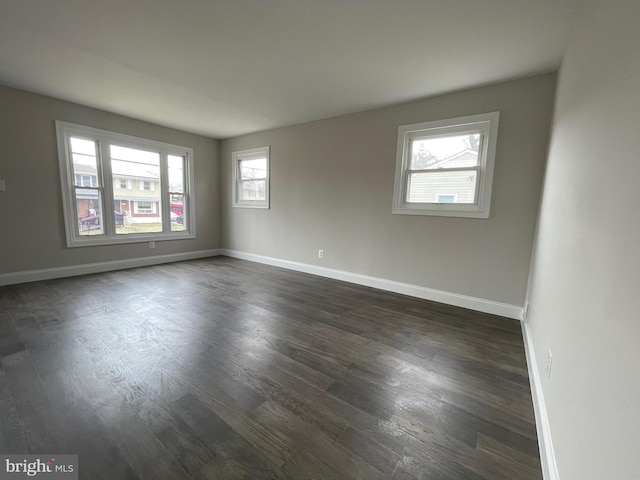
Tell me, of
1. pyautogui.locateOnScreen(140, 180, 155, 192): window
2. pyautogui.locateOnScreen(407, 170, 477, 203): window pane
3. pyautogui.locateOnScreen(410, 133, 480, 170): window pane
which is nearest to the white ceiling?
pyautogui.locateOnScreen(410, 133, 480, 170): window pane

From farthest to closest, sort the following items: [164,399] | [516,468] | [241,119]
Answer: [241,119] → [164,399] → [516,468]

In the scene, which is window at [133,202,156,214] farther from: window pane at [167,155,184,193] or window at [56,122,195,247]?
window pane at [167,155,184,193]

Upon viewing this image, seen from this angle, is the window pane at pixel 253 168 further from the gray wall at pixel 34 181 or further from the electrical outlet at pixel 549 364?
the electrical outlet at pixel 549 364

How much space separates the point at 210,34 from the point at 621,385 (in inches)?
123

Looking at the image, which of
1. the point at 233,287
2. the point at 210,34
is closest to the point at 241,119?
the point at 210,34

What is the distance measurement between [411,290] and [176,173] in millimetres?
4938

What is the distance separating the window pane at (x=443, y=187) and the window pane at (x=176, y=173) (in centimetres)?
448

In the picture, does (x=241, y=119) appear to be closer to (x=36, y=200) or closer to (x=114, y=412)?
(x=36, y=200)

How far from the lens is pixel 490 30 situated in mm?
2035

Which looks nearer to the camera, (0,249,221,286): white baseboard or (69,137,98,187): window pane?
(0,249,221,286): white baseboard

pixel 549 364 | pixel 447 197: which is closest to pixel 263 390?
pixel 549 364

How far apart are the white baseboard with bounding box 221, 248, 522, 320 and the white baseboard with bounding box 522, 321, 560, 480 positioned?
1.00 metres

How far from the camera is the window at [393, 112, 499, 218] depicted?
297 centimetres

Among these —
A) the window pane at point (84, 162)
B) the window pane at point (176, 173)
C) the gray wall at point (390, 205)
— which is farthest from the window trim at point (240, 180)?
the window pane at point (84, 162)
